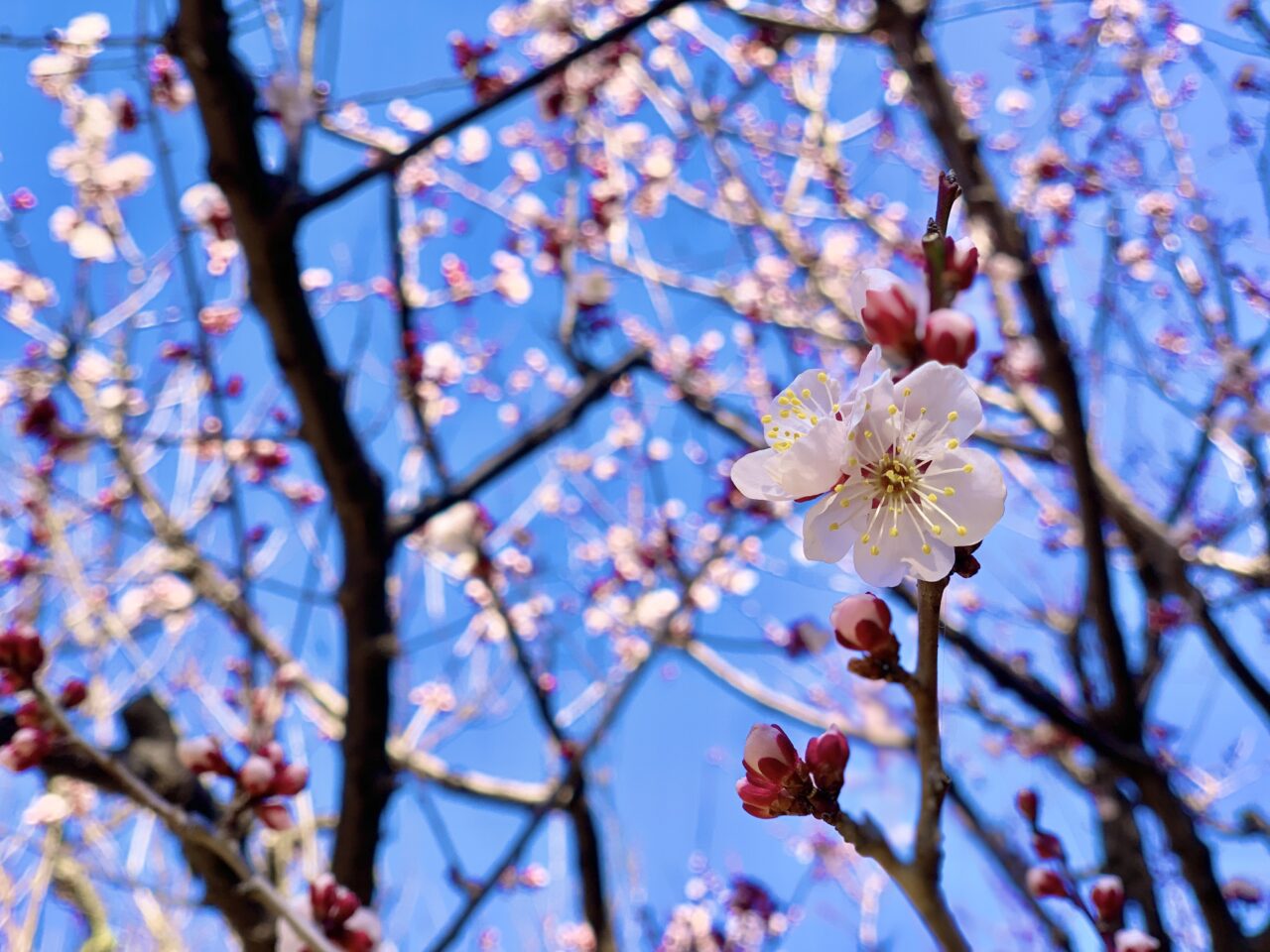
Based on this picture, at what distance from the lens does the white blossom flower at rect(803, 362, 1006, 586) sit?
663 millimetres

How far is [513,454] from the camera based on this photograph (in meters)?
2.14

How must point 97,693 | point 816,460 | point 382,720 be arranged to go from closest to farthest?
point 816,460 < point 382,720 < point 97,693

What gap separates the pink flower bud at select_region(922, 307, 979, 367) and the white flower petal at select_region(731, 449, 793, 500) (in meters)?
0.15

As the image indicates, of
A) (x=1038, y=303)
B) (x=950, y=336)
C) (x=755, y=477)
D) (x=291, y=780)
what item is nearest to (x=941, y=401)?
(x=950, y=336)

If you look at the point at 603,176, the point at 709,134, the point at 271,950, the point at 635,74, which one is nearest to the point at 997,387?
the point at 709,134

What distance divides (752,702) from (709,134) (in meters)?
2.22

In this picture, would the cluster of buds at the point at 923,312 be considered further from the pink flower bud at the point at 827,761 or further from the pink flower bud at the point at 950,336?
the pink flower bud at the point at 827,761

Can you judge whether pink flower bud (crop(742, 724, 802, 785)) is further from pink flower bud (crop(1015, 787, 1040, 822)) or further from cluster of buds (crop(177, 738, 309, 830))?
cluster of buds (crop(177, 738, 309, 830))

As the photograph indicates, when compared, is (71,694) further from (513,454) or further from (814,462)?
(814,462)

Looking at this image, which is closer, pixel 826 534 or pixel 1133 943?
pixel 826 534

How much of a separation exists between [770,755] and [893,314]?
1.18 feet

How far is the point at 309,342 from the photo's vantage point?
5.98 ft

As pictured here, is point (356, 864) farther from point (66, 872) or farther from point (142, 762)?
point (66, 872)

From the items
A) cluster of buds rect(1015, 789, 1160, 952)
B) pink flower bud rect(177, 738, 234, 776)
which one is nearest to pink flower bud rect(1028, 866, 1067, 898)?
cluster of buds rect(1015, 789, 1160, 952)
